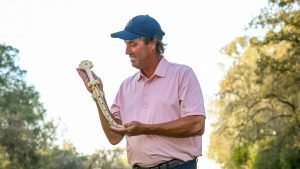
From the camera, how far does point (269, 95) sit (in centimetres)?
3812

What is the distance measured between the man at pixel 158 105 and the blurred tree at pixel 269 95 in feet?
94.9

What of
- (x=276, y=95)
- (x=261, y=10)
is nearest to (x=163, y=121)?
(x=261, y=10)

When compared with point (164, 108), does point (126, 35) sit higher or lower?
higher

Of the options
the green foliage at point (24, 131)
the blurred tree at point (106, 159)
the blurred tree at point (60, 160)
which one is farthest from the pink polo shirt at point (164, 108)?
the blurred tree at point (106, 159)

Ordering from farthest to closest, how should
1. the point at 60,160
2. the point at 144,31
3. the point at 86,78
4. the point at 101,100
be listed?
the point at 60,160 < the point at 144,31 < the point at 86,78 < the point at 101,100

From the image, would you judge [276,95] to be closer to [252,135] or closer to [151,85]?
[252,135]

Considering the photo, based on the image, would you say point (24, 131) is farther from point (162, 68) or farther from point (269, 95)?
point (162, 68)

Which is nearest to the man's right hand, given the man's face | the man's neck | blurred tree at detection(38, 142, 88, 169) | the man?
the man

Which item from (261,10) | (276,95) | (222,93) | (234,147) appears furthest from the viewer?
(234,147)

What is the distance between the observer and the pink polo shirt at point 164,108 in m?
4.54

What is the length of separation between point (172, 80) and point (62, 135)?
7022cm

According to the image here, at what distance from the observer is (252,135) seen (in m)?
41.8

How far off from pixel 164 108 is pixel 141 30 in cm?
48

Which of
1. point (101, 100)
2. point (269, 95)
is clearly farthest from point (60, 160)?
point (101, 100)
